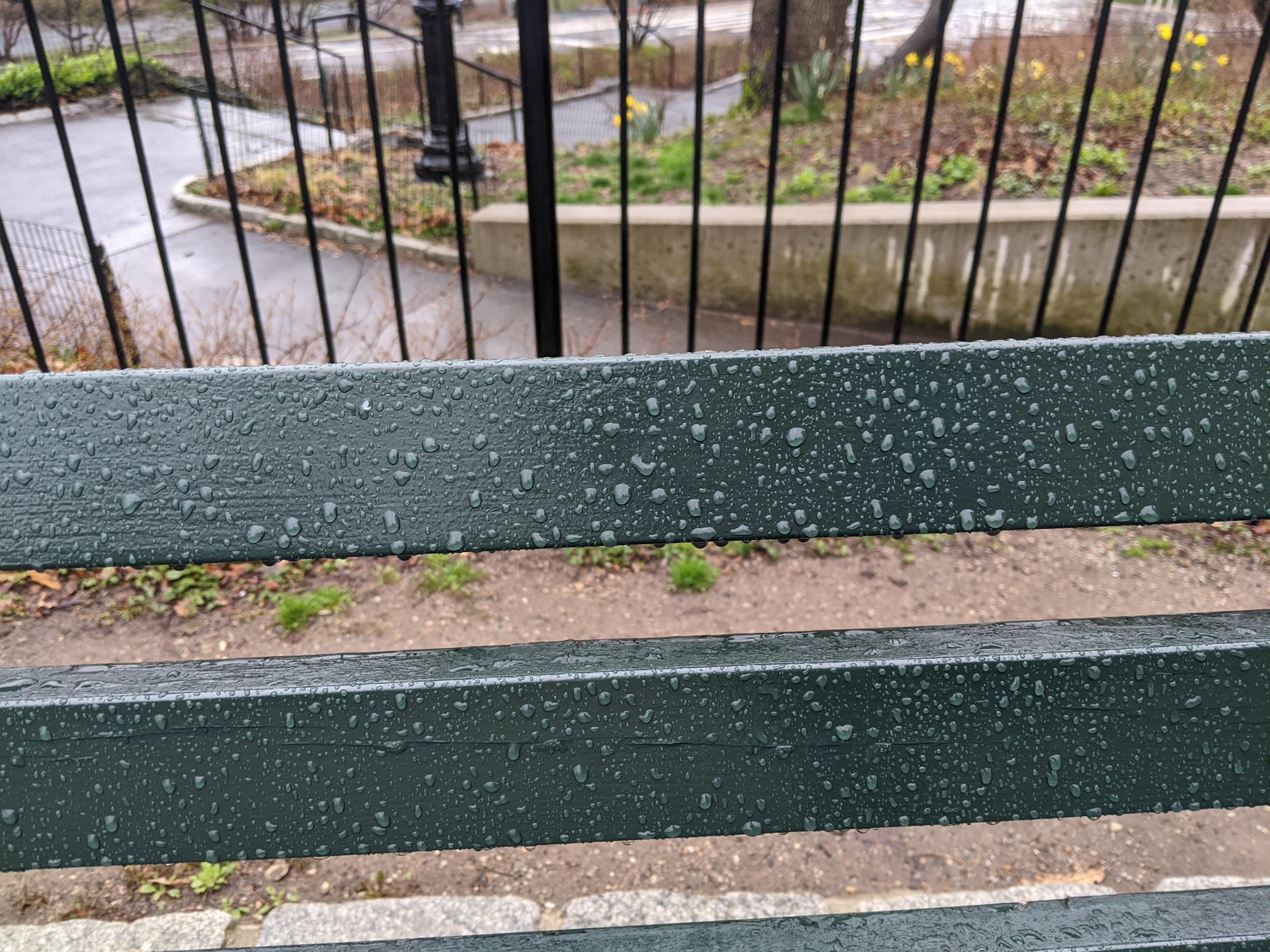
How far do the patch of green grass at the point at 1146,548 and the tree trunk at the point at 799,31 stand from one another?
6973 millimetres

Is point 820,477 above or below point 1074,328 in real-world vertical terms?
above

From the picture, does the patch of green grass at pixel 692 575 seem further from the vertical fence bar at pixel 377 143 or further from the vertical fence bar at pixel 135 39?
the vertical fence bar at pixel 135 39

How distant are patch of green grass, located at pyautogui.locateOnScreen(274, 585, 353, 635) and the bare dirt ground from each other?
3 centimetres

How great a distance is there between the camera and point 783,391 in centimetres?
101

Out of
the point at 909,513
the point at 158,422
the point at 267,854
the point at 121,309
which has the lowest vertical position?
the point at 121,309

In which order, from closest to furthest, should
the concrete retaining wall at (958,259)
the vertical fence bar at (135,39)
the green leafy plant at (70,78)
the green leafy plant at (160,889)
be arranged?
the green leafy plant at (160,889) → the vertical fence bar at (135,39) → the concrete retaining wall at (958,259) → the green leafy plant at (70,78)

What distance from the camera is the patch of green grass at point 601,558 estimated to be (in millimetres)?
3115

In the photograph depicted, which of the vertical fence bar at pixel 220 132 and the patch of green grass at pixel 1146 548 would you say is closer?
the vertical fence bar at pixel 220 132

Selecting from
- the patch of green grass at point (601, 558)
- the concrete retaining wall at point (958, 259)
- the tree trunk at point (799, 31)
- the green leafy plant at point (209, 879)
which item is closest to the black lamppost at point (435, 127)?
the concrete retaining wall at point (958, 259)

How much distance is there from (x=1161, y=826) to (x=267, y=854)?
2010 mm

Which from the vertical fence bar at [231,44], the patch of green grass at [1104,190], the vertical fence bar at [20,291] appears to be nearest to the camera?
the vertical fence bar at [20,291]

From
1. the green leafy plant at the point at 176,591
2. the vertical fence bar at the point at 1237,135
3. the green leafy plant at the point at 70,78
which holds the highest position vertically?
the vertical fence bar at the point at 1237,135

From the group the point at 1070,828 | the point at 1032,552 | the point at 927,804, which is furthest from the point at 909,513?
the point at 1032,552

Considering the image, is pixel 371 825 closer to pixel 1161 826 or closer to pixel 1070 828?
pixel 1070 828
